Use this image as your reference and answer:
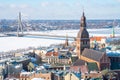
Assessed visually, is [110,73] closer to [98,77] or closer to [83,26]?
[98,77]

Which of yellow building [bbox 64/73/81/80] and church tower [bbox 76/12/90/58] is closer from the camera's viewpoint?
yellow building [bbox 64/73/81/80]

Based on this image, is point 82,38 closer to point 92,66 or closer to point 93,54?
point 93,54

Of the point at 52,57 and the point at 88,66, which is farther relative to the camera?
the point at 52,57

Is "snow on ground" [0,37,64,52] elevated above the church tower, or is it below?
below

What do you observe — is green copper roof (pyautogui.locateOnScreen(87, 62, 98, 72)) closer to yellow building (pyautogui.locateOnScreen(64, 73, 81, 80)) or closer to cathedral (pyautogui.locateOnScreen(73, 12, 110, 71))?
cathedral (pyautogui.locateOnScreen(73, 12, 110, 71))

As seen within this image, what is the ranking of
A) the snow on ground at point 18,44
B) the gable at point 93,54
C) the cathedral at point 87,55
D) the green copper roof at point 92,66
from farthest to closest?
1. the snow on ground at point 18,44
2. the gable at point 93,54
3. the cathedral at point 87,55
4. the green copper roof at point 92,66

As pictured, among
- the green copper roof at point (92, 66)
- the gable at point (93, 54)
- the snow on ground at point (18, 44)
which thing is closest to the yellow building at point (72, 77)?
the green copper roof at point (92, 66)

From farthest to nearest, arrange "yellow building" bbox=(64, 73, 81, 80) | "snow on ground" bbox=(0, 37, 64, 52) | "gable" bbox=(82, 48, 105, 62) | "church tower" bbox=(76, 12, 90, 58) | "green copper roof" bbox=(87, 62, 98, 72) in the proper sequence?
"snow on ground" bbox=(0, 37, 64, 52) → "church tower" bbox=(76, 12, 90, 58) → "gable" bbox=(82, 48, 105, 62) → "green copper roof" bbox=(87, 62, 98, 72) → "yellow building" bbox=(64, 73, 81, 80)

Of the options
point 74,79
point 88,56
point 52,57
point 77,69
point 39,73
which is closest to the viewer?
point 74,79

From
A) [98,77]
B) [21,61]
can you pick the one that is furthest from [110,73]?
[21,61]

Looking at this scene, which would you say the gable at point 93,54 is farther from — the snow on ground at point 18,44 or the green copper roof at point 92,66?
the snow on ground at point 18,44

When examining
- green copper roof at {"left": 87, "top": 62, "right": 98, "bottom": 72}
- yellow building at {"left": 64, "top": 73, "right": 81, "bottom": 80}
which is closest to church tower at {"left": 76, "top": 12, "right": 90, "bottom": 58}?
green copper roof at {"left": 87, "top": 62, "right": 98, "bottom": 72}
